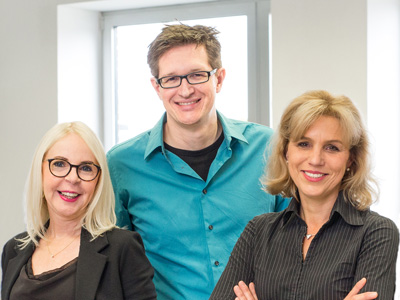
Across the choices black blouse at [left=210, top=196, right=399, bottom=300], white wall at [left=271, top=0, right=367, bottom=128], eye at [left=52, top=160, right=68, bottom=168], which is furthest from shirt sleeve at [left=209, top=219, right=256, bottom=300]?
white wall at [left=271, top=0, right=367, bottom=128]

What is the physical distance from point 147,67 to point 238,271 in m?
2.47

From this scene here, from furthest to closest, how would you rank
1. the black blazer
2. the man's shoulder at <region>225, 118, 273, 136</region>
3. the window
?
the window → the man's shoulder at <region>225, 118, 273, 136</region> → the black blazer

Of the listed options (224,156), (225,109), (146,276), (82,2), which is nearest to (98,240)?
(146,276)

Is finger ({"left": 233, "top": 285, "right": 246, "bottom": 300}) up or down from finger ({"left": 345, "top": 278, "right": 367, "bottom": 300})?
down

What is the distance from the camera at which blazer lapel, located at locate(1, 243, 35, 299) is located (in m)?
2.36

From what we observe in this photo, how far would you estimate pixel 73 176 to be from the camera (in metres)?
2.38

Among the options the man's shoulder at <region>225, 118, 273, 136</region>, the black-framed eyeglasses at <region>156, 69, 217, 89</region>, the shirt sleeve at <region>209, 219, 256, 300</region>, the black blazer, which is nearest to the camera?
the shirt sleeve at <region>209, 219, 256, 300</region>

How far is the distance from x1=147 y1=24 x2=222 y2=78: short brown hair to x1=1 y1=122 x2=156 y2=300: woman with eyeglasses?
42cm

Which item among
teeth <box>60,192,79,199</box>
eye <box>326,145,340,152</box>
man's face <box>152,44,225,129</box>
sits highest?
man's face <box>152,44,225,129</box>

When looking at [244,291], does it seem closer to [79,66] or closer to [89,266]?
[89,266]

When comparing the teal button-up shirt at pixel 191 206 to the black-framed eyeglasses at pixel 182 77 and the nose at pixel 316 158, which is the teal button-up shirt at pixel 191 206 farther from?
the nose at pixel 316 158

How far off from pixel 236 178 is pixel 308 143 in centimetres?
57

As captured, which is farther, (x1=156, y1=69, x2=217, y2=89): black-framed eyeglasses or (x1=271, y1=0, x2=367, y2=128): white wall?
(x1=271, y1=0, x2=367, y2=128): white wall

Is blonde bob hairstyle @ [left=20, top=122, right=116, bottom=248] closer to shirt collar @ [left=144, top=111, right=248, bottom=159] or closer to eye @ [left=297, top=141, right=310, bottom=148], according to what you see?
shirt collar @ [left=144, top=111, right=248, bottom=159]
